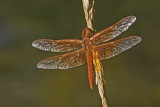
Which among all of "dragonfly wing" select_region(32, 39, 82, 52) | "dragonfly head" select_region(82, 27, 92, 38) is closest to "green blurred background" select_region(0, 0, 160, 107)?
"dragonfly wing" select_region(32, 39, 82, 52)

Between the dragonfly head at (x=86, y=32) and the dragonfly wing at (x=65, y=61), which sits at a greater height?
the dragonfly head at (x=86, y=32)

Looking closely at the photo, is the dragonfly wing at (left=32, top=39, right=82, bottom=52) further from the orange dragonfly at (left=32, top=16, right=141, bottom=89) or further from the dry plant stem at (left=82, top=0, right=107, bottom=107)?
the dry plant stem at (left=82, top=0, right=107, bottom=107)

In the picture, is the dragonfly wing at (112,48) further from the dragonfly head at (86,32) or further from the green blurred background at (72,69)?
the green blurred background at (72,69)

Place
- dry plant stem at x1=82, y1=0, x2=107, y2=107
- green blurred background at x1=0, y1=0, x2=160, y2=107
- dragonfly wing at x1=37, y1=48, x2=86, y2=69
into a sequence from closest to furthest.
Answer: dry plant stem at x1=82, y1=0, x2=107, y2=107 < dragonfly wing at x1=37, y1=48, x2=86, y2=69 < green blurred background at x1=0, y1=0, x2=160, y2=107

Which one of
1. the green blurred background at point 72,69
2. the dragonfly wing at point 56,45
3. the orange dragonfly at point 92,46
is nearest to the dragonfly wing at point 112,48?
the orange dragonfly at point 92,46

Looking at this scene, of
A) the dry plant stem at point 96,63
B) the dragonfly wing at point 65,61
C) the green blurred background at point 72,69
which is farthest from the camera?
the green blurred background at point 72,69
